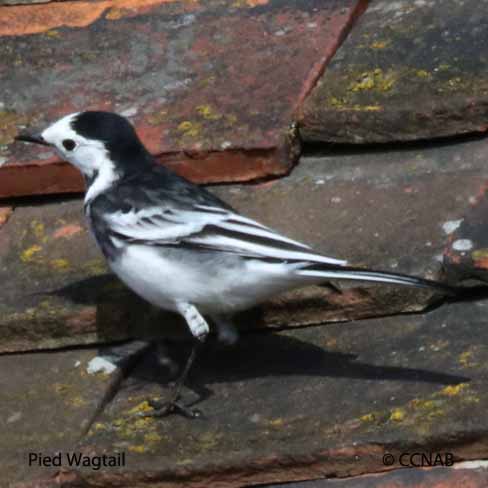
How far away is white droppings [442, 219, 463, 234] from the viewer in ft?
11.5

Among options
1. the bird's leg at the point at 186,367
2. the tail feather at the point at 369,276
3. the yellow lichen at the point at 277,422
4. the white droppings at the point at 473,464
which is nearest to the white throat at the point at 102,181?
the bird's leg at the point at 186,367

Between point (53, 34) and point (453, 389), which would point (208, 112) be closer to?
point (53, 34)

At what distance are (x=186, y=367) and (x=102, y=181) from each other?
2.40 feet

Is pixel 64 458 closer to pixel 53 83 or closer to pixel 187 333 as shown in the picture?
pixel 187 333

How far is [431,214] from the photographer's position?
3.60 metres

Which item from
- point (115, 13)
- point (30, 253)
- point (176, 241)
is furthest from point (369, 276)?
point (115, 13)

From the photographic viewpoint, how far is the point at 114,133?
3912 millimetres

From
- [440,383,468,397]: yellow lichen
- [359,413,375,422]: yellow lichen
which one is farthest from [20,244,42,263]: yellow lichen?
[440,383,468,397]: yellow lichen

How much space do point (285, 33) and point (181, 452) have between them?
165 cm

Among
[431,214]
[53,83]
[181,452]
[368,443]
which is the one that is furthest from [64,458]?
[53,83]

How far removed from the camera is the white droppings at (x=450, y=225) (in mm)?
3496

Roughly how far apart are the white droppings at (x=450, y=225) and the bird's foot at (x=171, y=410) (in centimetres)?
78

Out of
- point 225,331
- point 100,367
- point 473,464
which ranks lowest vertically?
point 225,331

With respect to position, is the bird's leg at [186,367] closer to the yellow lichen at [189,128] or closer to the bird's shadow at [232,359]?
Answer: the bird's shadow at [232,359]
